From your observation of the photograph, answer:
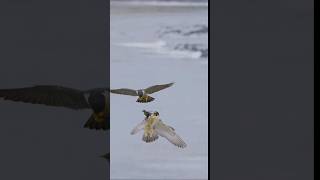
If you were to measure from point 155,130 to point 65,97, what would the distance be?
0.60 metres

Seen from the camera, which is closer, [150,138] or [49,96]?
[49,96]

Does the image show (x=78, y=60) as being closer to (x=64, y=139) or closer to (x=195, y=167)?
(x=64, y=139)

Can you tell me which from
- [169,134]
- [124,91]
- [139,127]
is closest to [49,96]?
[124,91]

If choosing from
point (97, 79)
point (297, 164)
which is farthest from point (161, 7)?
point (297, 164)

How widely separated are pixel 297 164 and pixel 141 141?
943 millimetres

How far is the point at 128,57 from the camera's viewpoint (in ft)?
14.5

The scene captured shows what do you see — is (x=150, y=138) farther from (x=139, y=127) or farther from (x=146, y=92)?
(x=146, y=92)

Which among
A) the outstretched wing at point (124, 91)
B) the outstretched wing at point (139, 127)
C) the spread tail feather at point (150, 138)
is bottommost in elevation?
the spread tail feather at point (150, 138)

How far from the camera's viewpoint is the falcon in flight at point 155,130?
4.41 metres

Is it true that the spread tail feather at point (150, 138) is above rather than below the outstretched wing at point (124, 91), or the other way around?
below

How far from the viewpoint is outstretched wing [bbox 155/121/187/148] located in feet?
14.4

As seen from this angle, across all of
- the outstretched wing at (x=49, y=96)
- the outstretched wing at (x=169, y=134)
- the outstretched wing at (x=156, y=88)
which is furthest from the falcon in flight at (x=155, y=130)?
the outstretched wing at (x=49, y=96)

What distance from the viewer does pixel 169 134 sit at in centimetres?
442

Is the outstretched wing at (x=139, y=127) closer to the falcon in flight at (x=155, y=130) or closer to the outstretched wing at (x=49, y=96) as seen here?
the falcon in flight at (x=155, y=130)
